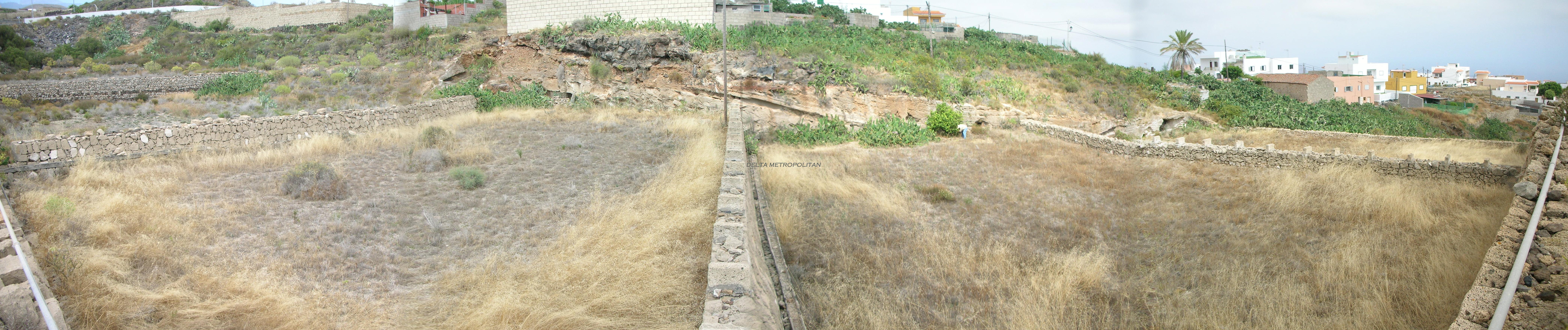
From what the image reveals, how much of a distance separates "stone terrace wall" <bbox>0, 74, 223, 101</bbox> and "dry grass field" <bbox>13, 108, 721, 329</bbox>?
11.7 m

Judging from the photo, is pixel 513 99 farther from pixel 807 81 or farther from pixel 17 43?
pixel 17 43

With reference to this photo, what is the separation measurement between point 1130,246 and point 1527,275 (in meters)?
3.54

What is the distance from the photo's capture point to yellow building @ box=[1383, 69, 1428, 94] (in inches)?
1960

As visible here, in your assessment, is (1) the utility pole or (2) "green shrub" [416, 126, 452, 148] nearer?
(2) "green shrub" [416, 126, 452, 148]

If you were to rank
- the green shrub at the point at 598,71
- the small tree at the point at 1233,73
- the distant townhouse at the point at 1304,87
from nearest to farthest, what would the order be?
the green shrub at the point at 598,71 → the distant townhouse at the point at 1304,87 → the small tree at the point at 1233,73

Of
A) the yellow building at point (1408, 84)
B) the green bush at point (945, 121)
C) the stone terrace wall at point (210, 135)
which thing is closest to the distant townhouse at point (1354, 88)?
the yellow building at point (1408, 84)

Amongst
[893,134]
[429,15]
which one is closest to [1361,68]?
[893,134]

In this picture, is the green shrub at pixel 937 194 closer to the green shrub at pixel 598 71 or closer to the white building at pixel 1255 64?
the green shrub at pixel 598 71

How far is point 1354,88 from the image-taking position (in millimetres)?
44375

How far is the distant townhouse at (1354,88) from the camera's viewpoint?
4353 centimetres

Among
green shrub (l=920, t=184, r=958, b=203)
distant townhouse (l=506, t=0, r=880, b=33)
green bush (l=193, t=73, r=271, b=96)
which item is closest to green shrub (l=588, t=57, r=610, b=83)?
distant townhouse (l=506, t=0, r=880, b=33)

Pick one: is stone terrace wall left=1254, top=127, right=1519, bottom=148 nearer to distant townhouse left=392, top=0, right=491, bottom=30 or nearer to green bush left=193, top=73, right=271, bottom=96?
distant townhouse left=392, top=0, right=491, bottom=30

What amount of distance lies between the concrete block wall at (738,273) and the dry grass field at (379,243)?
41 centimetres

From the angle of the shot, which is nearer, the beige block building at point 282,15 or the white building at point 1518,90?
the beige block building at point 282,15
